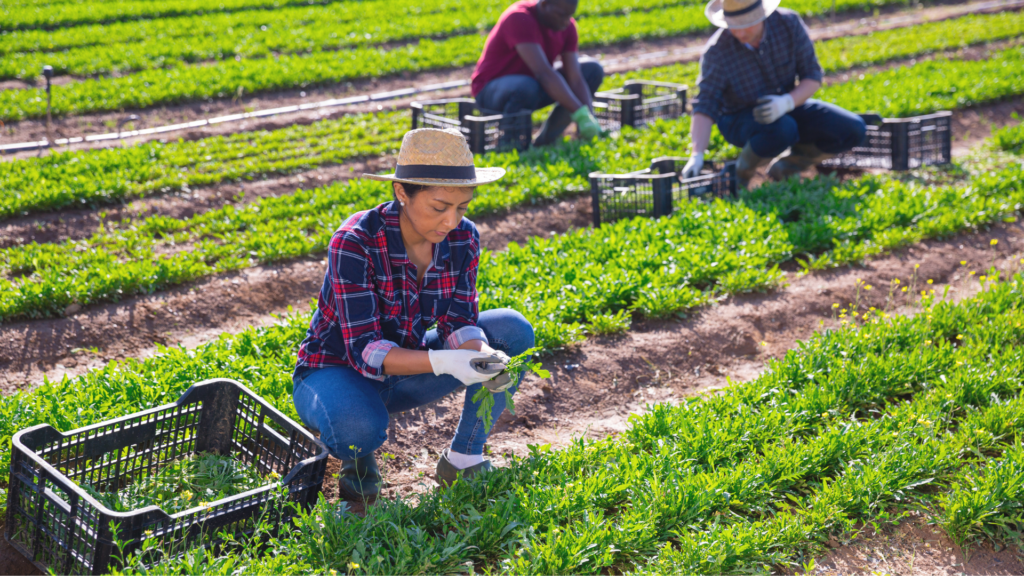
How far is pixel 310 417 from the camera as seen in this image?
3.10 m

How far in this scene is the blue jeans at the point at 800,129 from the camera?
6.52 meters

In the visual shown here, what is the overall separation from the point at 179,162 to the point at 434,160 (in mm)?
5257

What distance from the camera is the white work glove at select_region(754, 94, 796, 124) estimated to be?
640 cm

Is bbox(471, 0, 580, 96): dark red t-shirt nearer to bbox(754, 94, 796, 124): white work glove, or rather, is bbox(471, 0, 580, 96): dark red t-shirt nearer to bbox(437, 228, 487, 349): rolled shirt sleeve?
bbox(754, 94, 796, 124): white work glove

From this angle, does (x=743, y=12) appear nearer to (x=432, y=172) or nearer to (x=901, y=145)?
(x=901, y=145)

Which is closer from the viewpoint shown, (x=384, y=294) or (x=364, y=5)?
(x=384, y=294)

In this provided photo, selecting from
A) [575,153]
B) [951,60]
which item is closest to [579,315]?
[575,153]

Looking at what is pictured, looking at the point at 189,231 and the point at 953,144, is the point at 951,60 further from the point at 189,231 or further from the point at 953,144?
the point at 189,231

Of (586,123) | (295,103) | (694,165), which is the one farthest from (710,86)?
(295,103)

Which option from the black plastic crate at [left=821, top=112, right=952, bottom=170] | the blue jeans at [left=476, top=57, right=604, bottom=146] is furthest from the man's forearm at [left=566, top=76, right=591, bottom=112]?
the black plastic crate at [left=821, top=112, right=952, bottom=170]

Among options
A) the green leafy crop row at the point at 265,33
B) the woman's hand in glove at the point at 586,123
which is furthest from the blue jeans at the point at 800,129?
the green leafy crop row at the point at 265,33

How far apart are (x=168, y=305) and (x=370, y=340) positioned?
8.80 ft

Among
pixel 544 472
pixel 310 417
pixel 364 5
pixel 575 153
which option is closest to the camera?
pixel 310 417

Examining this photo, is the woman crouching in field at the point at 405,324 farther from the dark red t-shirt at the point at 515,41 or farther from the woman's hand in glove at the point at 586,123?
the woman's hand in glove at the point at 586,123
